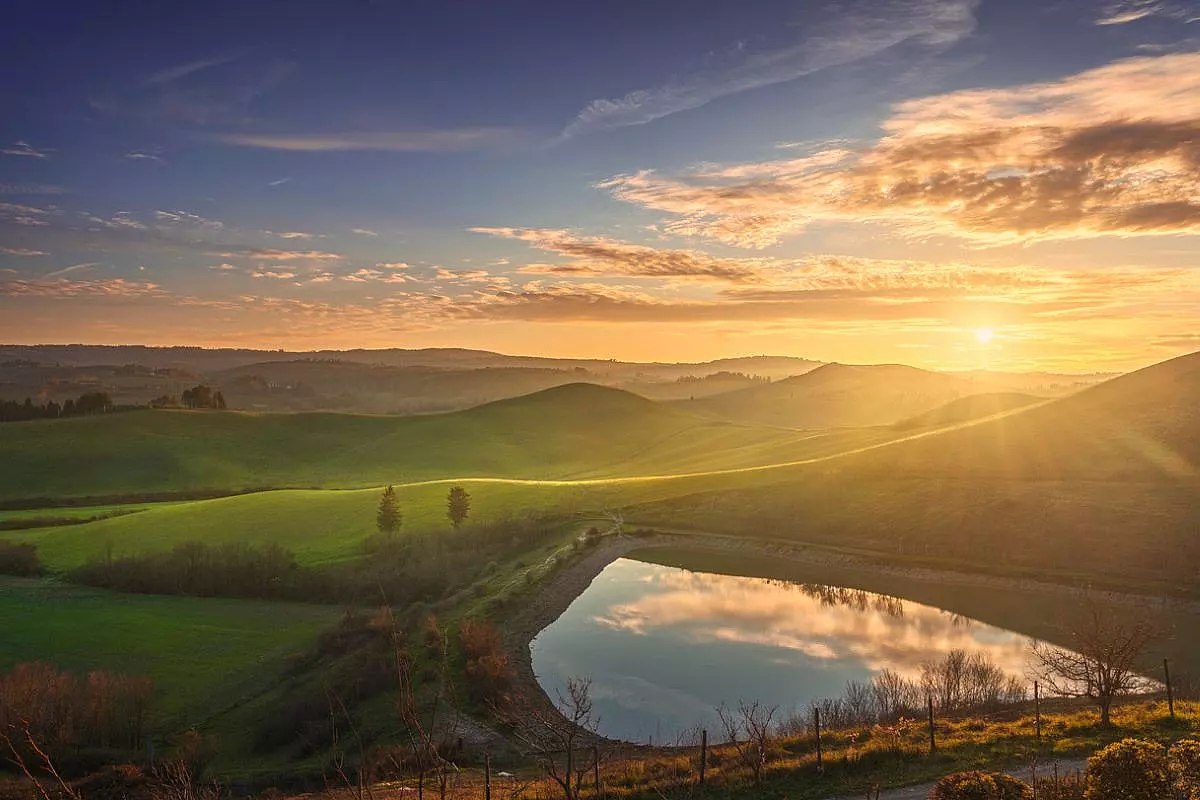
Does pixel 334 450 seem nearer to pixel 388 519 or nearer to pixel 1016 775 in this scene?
pixel 388 519

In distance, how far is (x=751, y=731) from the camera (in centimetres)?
2986

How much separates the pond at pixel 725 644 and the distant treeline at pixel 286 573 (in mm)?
12844

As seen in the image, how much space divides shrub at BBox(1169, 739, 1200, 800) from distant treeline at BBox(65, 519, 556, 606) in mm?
53031

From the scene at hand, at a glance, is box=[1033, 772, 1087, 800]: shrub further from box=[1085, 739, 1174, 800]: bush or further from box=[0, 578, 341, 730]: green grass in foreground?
box=[0, 578, 341, 730]: green grass in foreground

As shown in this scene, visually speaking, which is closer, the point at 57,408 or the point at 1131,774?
the point at 1131,774

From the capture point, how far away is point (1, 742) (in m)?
33.8

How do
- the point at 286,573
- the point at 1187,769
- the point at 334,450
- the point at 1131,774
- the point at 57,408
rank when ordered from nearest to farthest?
the point at 1131,774 → the point at 1187,769 → the point at 286,573 → the point at 334,450 → the point at 57,408

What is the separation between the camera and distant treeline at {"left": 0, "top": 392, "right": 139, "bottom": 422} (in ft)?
522

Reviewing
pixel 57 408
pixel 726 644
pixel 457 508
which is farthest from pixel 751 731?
pixel 57 408

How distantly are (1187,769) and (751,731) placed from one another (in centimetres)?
1815

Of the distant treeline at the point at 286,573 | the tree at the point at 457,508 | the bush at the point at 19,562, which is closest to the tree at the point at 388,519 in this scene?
the distant treeline at the point at 286,573

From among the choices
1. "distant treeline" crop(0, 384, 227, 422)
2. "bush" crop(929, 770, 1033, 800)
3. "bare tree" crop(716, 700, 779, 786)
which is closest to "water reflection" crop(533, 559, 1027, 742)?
"bare tree" crop(716, 700, 779, 786)

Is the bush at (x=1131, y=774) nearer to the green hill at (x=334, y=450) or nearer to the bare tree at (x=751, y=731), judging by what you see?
the bare tree at (x=751, y=731)

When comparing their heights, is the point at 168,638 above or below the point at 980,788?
below
